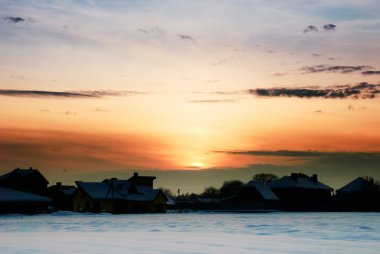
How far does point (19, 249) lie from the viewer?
22375mm

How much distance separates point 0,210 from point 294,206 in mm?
55913

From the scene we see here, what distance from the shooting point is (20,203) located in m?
77.1

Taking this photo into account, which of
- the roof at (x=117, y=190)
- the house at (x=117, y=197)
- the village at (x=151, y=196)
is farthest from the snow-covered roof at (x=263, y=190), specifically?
the roof at (x=117, y=190)

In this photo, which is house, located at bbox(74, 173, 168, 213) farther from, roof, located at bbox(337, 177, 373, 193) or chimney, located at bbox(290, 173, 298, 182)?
roof, located at bbox(337, 177, 373, 193)

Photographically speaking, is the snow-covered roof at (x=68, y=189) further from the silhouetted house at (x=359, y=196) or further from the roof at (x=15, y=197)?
the silhouetted house at (x=359, y=196)

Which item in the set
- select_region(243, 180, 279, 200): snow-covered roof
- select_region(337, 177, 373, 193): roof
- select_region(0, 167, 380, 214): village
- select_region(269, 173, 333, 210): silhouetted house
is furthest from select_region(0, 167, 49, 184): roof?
select_region(337, 177, 373, 193): roof

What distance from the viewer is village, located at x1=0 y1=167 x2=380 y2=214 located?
319ft

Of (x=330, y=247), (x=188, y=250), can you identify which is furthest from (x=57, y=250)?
(x=330, y=247)

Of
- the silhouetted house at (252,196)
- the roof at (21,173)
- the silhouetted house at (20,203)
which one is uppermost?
the roof at (21,173)

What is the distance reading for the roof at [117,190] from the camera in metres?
98.4

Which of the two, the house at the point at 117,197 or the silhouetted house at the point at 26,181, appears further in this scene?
the silhouetted house at the point at 26,181

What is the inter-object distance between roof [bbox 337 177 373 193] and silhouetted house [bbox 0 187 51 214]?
A: 7452 cm

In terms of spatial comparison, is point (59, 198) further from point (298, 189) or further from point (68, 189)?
point (298, 189)

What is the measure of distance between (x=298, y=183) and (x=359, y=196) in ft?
41.2
